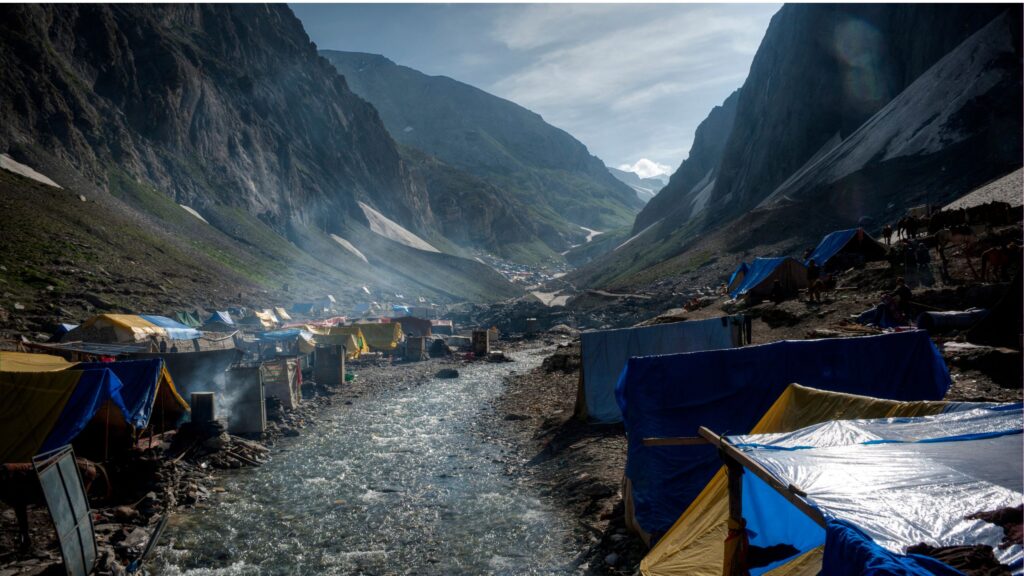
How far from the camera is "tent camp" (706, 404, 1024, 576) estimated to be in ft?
10.8

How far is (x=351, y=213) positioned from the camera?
366 ft

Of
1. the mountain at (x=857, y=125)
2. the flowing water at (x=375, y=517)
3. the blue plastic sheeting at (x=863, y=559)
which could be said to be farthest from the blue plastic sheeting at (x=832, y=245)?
the blue plastic sheeting at (x=863, y=559)

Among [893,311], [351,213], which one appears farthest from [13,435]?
[351,213]

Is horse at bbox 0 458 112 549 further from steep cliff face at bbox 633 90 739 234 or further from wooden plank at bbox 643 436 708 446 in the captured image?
steep cliff face at bbox 633 90 739 234

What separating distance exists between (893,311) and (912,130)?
46.2 metres

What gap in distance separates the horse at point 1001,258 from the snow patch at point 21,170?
63.8 meters

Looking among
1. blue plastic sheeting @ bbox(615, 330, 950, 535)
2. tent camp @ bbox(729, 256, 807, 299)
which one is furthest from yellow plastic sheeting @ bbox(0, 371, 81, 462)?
tent camp @ bbox(729, 256, 807, 299)

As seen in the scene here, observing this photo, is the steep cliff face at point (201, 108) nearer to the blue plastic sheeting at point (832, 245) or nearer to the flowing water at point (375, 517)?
the flowing water at point (375, 517)

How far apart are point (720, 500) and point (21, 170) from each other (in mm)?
63969

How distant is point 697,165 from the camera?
139625mm

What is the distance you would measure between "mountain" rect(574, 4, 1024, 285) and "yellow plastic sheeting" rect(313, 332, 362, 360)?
104 ft

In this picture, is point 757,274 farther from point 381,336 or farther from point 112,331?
point 112,331

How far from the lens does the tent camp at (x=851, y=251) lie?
87.6ft

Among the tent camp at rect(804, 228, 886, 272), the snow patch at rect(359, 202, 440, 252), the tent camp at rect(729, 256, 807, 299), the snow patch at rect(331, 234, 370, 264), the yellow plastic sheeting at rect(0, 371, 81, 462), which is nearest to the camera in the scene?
the yellow plastic sheeting at rect(0, 371, 81, 462)
